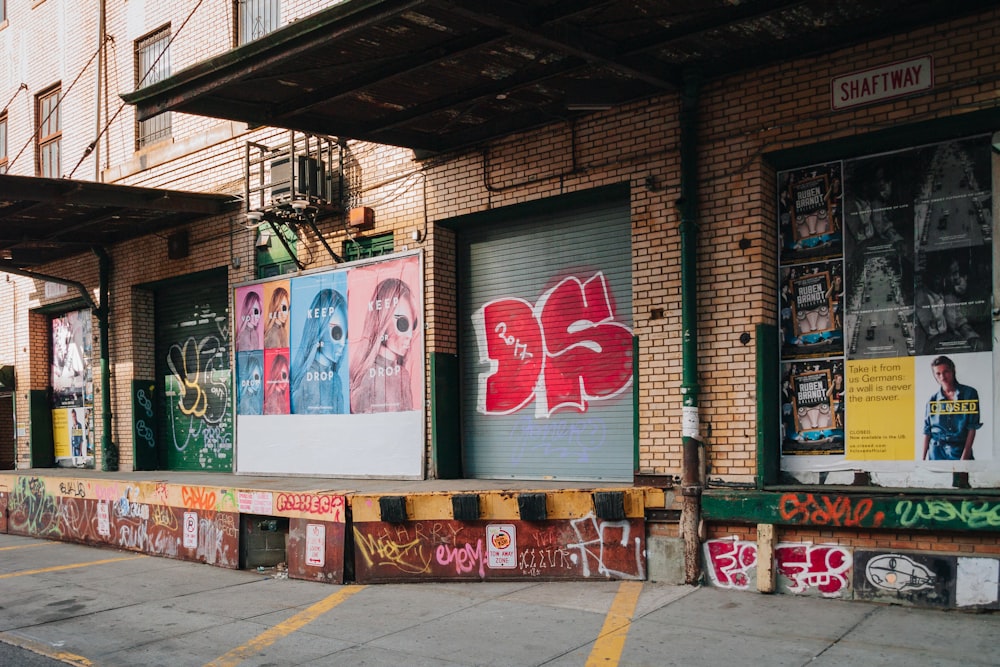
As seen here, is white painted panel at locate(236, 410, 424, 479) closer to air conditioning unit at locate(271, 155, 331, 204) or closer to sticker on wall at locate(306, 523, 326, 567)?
sticker on wall at locate(306, 523, 326, 567)

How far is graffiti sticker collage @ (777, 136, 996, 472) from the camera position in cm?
743

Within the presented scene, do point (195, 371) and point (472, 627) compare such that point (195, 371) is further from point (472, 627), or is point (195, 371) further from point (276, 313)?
point (472, 627)

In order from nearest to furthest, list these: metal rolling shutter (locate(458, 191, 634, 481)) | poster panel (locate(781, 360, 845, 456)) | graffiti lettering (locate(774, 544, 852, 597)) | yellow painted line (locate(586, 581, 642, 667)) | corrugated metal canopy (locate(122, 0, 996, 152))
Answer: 1. yellow painted line (locate(586, 581, 642, 667))
2. corrugated metal canopy (locate(122, 0, 996, 152))
3. graffiti lettering (locate(774, 544, 852, 597))
4. poster panel (locate(781, 360, 845, 456))
5. metal rolling shutter (locate(458, 191, 634, 481))

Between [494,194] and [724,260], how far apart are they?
3129 millimetres

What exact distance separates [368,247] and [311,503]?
3.73 meters

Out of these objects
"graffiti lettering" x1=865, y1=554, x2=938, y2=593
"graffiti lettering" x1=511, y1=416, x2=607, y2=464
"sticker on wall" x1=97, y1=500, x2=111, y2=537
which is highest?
"graffiti lettering" x1=511, y1=416, x2=607, y2=464

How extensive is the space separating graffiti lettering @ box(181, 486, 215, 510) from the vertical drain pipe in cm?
590

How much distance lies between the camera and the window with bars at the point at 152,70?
15156 mm

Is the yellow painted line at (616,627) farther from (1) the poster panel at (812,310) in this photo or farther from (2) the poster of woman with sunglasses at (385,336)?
(2) the poster of woman with sunglasses at (385,336)

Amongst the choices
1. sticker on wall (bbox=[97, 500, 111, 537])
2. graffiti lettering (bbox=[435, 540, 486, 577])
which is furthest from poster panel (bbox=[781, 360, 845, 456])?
sticker on wall (bbox=[97, 500, 111, 537])

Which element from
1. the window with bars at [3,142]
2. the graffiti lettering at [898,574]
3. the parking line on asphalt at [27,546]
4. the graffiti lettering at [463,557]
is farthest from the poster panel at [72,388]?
the graffiti lettering at [898,574]

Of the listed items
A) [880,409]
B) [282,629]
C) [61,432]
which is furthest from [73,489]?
[880,409]

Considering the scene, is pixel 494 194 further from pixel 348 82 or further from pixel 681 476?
pixel 681 476

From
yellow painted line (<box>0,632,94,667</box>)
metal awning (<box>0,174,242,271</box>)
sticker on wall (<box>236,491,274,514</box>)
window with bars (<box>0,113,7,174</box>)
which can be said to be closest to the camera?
yellow painted line (<box>0,632,94,667</box>)
